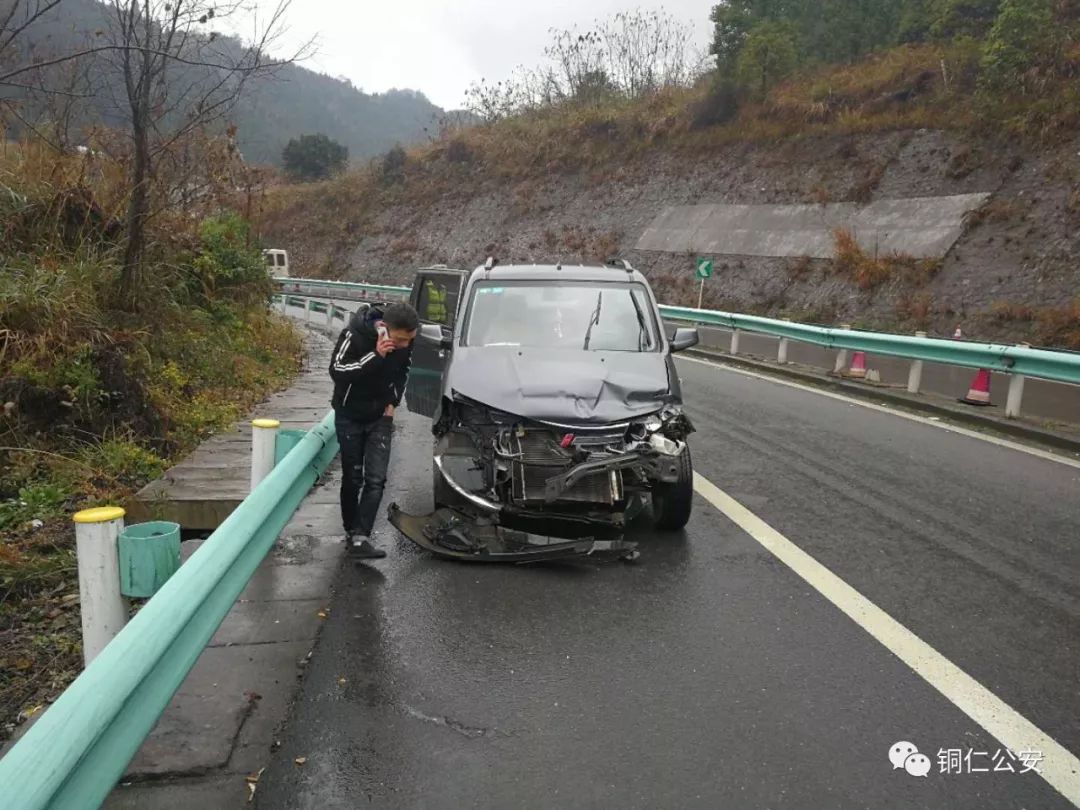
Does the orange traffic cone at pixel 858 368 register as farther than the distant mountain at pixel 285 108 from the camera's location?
Yes

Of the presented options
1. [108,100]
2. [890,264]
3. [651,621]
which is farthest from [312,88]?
[651,621]

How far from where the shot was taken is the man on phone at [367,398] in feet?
16.6

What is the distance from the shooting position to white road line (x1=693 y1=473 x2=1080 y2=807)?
10.0 feet

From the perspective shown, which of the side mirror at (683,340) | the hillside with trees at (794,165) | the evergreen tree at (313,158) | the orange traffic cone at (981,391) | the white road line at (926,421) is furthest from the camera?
the evergreen tree at (313,158)

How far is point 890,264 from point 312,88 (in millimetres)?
106978

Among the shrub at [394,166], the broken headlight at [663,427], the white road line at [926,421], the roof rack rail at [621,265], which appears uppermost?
the shrub at [394,166]

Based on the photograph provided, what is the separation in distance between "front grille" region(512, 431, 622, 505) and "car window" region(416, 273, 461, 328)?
3822 millimetres

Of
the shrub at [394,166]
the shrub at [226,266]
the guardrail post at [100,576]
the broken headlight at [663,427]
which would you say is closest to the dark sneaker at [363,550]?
the broken headlight at [663,427]

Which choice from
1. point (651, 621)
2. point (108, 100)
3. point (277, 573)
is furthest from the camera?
point (108, 100)

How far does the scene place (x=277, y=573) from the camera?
4867 mm

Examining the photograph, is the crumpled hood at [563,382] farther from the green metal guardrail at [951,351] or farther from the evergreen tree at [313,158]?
the evergreen tree at [313,158]

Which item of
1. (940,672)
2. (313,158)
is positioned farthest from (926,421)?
(313,158)

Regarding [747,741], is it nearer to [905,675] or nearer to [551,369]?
[905,675]

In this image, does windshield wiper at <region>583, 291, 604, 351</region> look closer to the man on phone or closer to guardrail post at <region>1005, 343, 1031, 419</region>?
the man on phone
